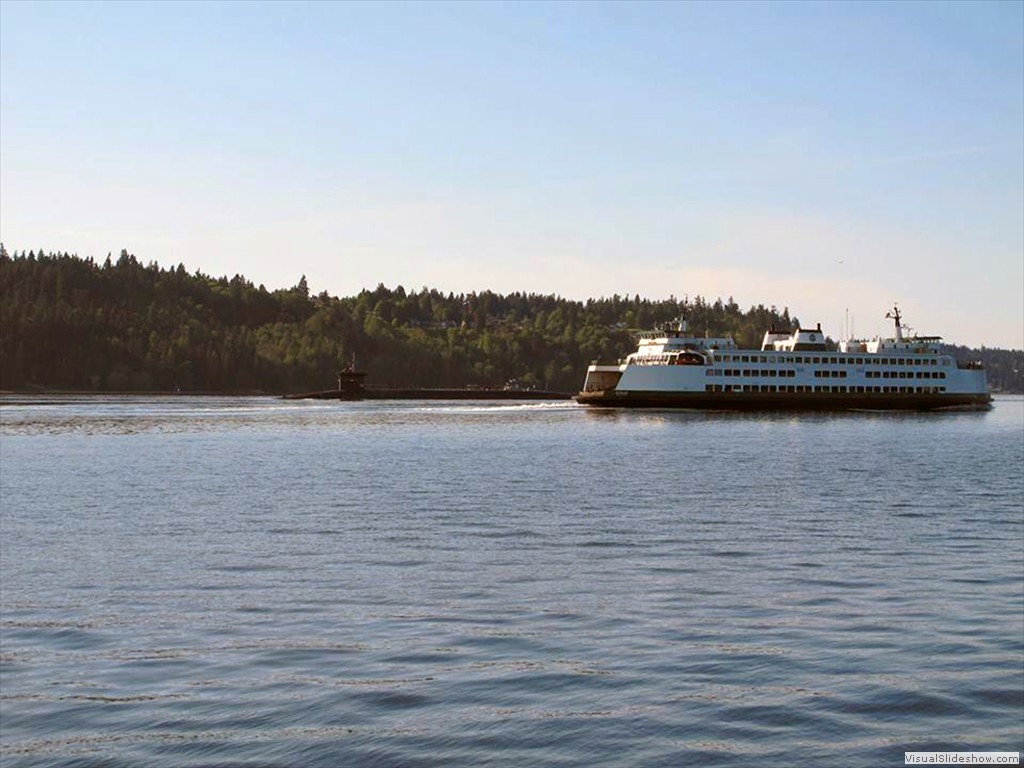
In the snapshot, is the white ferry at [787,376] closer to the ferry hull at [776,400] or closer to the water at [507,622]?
the ferry hull at [776,400]

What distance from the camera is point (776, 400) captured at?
176500 mm

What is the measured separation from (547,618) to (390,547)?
525 inches

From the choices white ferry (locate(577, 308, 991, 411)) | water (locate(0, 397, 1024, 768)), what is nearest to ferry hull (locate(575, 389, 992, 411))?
white ferry (locate(577, 308, 991, 411))

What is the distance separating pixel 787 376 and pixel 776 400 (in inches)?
171

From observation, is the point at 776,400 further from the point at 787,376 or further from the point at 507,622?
the point at 507,622

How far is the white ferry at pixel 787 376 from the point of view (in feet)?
566

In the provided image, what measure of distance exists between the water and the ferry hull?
104 metres

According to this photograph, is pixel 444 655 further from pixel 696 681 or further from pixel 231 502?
pixel 231 502

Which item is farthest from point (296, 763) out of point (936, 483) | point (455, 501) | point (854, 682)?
point (936, 483)

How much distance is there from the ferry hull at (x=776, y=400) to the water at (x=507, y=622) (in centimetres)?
10432

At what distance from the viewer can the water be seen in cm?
1952

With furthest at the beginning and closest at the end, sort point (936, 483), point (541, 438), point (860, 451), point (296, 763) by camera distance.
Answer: point (541, 438) < point (860, 451) < point (936, 483) < point (296, 763)

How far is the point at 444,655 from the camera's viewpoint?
2470 centimetres

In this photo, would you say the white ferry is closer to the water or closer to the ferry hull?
the ferry hull
